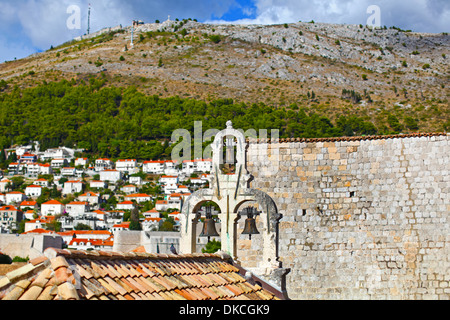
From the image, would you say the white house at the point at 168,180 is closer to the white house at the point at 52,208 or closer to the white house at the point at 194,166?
the white house at the point at 194,166

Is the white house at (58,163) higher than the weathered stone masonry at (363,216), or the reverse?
the white house at (58,163)

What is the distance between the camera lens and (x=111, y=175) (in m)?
120

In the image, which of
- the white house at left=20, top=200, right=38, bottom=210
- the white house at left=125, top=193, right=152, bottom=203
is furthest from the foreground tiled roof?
the white house at left=20, top=200, right=38, bottom=210

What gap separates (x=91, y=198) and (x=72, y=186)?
754 centimetres

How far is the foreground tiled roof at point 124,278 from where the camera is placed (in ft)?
11.7

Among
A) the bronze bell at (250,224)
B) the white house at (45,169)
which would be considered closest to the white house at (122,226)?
the white house at (45,169)

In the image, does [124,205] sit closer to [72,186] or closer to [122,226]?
[122,226]

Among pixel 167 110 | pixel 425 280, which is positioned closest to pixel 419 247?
pixel 425 280

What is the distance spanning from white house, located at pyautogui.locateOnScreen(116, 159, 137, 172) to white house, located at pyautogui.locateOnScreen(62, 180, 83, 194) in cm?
948

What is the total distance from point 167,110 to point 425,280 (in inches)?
4526

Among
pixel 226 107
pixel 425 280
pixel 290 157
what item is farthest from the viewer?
pixel 226 107

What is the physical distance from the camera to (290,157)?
1266 cm

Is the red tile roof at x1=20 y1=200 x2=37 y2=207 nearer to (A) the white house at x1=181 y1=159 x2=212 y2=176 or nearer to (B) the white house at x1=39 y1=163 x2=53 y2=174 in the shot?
(B) the white house at x1=39 y1=163 x2=53 y2=174
